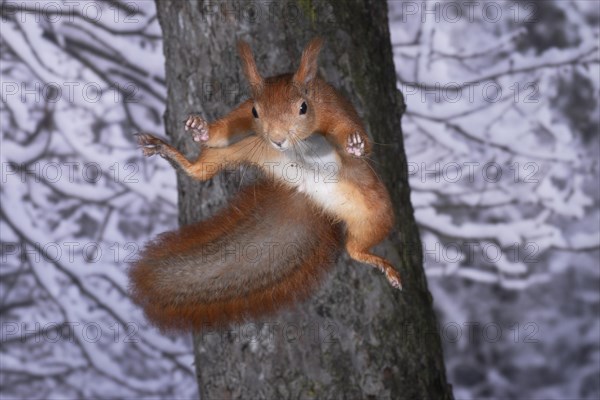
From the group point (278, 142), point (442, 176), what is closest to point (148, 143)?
point (278, 142)

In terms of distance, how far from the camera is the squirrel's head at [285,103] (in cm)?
89

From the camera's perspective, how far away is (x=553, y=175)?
2455 millimetres

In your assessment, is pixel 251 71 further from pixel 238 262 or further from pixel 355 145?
pixel 238 262

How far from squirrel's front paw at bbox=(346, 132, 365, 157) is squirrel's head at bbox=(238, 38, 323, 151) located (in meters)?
0.05

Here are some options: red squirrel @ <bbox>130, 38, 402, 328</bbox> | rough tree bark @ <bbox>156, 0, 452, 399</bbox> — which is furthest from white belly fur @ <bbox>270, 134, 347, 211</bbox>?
rough tree bark @ <bbox>156, 0, 452, 399</bbox>

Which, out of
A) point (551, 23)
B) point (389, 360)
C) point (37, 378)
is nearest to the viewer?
point (389, 360)

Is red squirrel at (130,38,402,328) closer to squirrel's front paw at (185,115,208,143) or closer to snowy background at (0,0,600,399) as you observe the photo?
squirrel's front paw at (185,115,208,143)

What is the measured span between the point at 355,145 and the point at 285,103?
0.28 feet

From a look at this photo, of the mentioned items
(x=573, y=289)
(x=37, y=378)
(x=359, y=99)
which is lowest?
(x=37, y=378)

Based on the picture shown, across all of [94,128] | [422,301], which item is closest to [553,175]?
[422,301]

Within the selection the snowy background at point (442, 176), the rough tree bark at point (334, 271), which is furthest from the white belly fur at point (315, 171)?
the snowy background at point (442, 176)

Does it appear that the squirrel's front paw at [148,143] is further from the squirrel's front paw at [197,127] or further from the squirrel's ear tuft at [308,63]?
the squirrel's ear tuft at [308,63]

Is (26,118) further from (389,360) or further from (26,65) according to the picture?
(389,360)

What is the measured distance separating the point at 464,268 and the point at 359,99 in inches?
45.3
